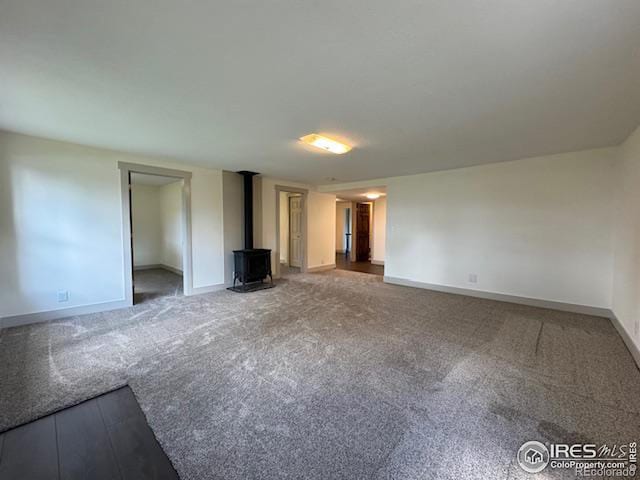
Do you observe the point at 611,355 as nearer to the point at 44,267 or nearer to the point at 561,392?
the point at 561,392

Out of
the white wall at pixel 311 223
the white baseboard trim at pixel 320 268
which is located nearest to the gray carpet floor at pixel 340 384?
the white wall at pixel 311 223

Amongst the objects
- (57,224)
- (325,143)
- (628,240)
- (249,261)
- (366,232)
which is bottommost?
(249,261)

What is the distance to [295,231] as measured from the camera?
25.2 ft

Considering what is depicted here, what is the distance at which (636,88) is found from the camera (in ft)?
6.70

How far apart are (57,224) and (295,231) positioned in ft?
16.5

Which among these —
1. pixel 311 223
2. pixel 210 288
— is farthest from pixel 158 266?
pixel 311 223

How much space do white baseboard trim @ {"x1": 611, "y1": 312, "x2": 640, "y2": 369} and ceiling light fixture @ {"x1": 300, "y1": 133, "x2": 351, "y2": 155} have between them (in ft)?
12.2

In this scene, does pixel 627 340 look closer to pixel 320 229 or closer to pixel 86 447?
pixel 86 447

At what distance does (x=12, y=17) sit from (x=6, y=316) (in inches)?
142

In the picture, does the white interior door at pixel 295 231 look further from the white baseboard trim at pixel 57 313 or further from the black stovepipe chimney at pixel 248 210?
the white baseboard trim at pixel 57 313

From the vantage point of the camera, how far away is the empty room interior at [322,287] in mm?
1448

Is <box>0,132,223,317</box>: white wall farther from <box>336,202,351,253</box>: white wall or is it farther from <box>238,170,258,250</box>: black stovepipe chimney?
<box>336,202,351,253</box>: white wall

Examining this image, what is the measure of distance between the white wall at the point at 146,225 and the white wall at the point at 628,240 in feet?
30.4

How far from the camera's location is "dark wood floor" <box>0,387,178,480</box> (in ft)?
4.53
